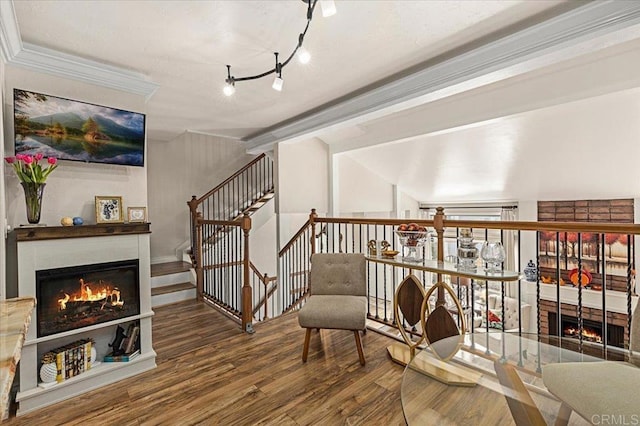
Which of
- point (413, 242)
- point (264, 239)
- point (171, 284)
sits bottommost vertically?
point (171, 284)

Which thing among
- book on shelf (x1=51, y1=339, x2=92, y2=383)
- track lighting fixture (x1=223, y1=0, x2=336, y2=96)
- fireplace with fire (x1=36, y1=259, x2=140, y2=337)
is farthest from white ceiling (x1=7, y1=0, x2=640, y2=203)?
book on shelf (x1=51, y1=339, x2=92, y2=383)

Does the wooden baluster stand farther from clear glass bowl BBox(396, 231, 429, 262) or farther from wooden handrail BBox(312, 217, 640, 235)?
wooden handrail BBox(312, 217, 640, 235)

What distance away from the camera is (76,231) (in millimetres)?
2270

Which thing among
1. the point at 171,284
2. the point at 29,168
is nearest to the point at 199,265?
the point at 171,284

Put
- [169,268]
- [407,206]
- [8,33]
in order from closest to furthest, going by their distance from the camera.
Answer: [8,33] → [169,268] → [407,206]

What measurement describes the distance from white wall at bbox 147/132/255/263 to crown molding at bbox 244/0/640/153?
330cm

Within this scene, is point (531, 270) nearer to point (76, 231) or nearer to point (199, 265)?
point (199, 265)

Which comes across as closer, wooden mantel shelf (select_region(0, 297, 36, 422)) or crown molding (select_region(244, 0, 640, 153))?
wooden mantel shelf (select_region(0, 297, 36, 422))

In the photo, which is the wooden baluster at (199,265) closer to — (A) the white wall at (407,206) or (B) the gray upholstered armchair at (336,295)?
(B) the gray upholstered armchair at (336,295)

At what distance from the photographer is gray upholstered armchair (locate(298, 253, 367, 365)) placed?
2449 millimetres

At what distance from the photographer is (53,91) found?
7.74ft

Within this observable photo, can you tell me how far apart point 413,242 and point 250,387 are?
171 cm

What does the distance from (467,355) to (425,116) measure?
3.19 m

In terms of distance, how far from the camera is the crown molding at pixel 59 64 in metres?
1.90
